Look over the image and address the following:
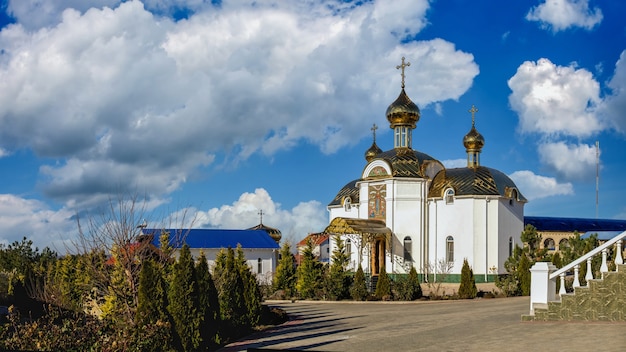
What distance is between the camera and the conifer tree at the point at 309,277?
27359 millimetres

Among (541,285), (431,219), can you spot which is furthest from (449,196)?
(541,285)

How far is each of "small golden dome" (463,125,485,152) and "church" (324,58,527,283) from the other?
0.18 ft

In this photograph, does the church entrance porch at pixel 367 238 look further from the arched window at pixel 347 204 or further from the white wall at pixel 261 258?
the white wall at pixel 261 258

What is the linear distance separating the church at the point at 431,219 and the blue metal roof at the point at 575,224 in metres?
17.7

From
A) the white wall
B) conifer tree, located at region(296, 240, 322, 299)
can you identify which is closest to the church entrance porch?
conifer tree, located at region(296, 240, 322, 299)

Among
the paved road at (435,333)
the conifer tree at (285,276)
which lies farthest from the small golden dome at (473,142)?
the paved road at (435,333)

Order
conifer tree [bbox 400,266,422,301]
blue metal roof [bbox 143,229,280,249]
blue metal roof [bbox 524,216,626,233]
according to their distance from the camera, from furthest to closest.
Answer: blue metal roof [bbox 524,216,626,233] < blue metal roof [bbox 143,229,280,249] < conifer tree [bbox 400,266,422,301]

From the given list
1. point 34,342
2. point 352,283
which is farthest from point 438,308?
point 34,342

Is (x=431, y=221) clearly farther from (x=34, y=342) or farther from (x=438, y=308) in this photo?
(x=34, y=342)

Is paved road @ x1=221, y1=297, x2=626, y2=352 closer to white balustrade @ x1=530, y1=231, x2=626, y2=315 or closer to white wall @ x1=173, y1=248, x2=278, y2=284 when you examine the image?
white balustrade @ x1=530, y1=231, x2=626, y2=315

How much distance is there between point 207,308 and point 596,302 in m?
8.53

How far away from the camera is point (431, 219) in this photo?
3444 centimetres

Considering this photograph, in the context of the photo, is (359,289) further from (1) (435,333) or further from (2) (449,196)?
(1) (435,333)

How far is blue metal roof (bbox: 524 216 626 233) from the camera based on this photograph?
52094 mm
